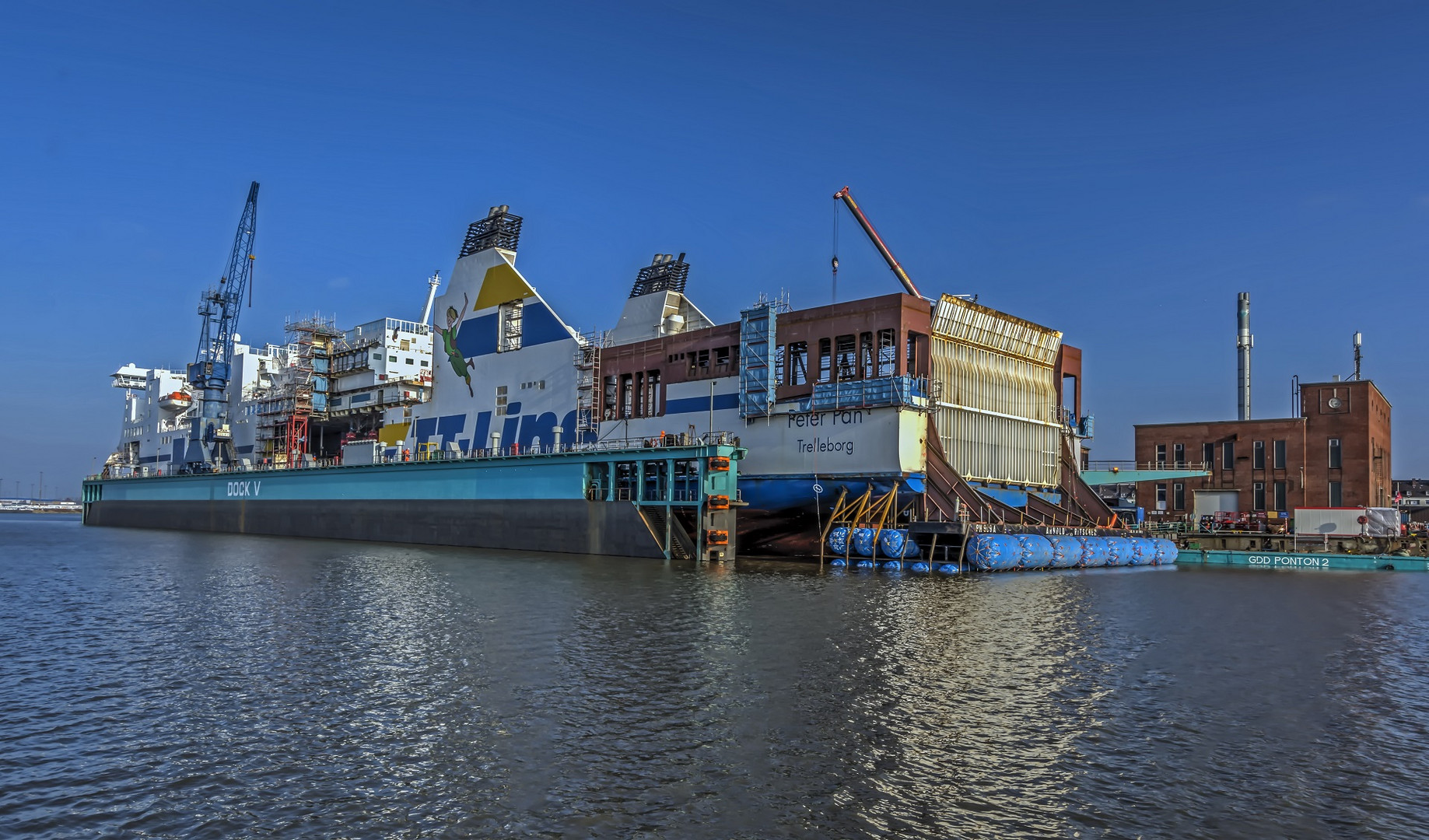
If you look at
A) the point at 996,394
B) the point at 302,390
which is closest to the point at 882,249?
the point at 996,394

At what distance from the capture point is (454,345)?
65125mm

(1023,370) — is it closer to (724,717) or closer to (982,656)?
(982,656)

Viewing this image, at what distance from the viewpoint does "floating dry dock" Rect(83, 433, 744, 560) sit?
43781 millimetres

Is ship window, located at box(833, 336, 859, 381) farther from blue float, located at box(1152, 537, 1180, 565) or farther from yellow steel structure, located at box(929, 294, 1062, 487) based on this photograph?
blue float, located at box(1152, 537, 1180, 565)

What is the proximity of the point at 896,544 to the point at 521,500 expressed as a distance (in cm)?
2055

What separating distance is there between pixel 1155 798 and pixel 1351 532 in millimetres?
52179

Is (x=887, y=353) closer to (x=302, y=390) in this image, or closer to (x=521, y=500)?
(x=521, y=500)

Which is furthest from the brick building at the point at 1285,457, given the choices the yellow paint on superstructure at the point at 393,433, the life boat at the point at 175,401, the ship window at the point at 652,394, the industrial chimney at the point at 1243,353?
the life boat at the point at 175,401

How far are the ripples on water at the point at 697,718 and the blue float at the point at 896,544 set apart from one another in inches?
513

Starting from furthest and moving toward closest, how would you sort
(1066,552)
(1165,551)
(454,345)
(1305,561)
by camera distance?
(454,345) < (1305,561) < (1165,551) < (1066,552)

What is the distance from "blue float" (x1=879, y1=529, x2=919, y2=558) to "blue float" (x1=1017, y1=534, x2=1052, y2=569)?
479 cm

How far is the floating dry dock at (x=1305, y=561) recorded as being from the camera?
48.2 meters

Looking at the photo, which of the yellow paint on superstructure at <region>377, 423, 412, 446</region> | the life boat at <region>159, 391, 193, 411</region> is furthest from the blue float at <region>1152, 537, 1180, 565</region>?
the life boat at <region>159, 391, 193, 411</region>

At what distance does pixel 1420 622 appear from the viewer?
27.2 metres
